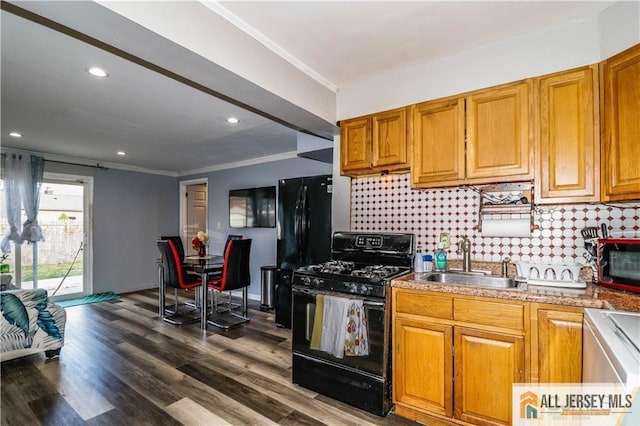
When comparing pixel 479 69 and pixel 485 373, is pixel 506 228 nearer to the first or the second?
pixel 485 373

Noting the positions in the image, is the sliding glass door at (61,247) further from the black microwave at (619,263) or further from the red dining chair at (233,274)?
the black microwave at (619,263)

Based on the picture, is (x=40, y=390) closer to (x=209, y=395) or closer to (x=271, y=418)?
(x=209, y=395)

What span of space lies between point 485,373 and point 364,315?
75 cm

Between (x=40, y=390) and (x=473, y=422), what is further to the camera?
(x=40, y=390)

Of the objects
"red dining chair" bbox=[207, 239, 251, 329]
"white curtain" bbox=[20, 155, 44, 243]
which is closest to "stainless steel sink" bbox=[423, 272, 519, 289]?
"red dining chair" bbox=[207, 239, 251, 329]

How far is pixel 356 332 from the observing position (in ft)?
6.63

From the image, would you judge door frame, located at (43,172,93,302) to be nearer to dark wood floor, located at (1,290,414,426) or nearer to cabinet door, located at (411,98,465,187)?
dark wood floor, located at (1,290,414,426)

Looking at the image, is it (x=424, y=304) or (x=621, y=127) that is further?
(x=424, y=304)

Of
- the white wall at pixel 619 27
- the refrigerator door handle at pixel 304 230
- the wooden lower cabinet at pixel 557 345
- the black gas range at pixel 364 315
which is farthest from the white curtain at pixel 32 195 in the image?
the white wall at pixel 619 27

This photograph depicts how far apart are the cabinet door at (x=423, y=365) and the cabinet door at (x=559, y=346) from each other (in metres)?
0.46

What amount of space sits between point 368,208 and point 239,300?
10.8 ft

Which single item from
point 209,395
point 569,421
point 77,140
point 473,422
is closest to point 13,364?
point 209,395

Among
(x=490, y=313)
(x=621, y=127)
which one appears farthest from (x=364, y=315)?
(x=621, y=127)

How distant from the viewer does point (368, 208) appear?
2850 millimetres
